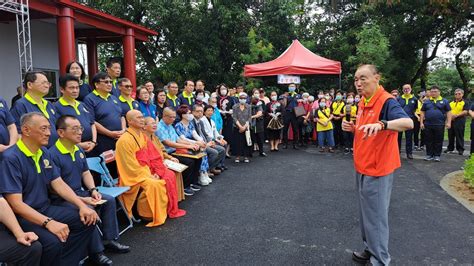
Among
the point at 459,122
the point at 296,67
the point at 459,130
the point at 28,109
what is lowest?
the point at 459,130

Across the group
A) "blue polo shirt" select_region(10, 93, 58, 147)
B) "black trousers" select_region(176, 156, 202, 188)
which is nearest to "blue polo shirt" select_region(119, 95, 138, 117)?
"black trousers" select_region(176, 156, 202, 188)

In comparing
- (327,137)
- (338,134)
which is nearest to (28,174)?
(327,137)

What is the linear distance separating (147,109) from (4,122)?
8.84 ft

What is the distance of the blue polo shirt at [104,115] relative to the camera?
518cm

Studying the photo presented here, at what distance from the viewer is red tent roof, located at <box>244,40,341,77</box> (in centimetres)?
1209

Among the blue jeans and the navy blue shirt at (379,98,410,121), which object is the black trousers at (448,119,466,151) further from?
the navy blue shirt at (379,98,410,121)

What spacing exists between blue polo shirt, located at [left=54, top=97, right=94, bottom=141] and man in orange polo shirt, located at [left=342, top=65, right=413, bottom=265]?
3311mm

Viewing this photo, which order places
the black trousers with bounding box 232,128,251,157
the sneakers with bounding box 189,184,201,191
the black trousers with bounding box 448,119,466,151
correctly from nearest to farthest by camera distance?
the sneakers with bounding box 189,184,201,191
the black trousers with bounding box 232,128,251,157
the black trousers with bounding box 448,119,466,151

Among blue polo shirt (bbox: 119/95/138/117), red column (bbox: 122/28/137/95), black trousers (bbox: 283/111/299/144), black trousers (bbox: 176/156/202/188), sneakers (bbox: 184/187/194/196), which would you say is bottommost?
sneakers (bbox: 184/187/194/196)

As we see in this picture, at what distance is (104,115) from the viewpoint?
5.20 meters

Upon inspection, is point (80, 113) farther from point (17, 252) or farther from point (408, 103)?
point (408, 103)

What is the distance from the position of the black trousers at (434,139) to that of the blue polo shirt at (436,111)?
0.13 meters

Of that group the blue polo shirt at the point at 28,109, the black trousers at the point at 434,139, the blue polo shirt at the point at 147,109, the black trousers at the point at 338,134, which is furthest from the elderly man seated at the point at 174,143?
the black trousers at the point at 434,139

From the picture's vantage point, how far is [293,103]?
11.4 metres
